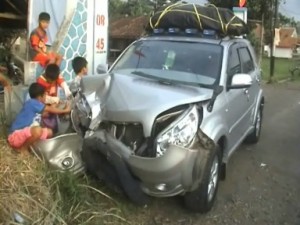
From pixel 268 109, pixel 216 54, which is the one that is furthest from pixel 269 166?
pixel 268 109

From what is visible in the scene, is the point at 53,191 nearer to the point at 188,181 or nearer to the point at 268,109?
the point at 188,181

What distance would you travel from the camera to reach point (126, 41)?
35344 mm

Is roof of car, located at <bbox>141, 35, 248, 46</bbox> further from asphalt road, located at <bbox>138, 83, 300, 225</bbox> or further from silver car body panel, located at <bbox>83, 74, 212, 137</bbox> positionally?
asphalt road, located at <bbox>138, 83, 300, 225</bbox>

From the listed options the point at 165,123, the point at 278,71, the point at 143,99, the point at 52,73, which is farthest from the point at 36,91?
the point at 278,71

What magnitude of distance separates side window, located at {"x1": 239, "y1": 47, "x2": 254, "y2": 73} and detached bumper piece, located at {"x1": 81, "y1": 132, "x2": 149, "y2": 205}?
9.24ft

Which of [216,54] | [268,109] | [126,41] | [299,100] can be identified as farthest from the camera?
[126,41]

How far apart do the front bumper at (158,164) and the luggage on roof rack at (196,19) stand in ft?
7.47

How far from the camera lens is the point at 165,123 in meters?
4.56

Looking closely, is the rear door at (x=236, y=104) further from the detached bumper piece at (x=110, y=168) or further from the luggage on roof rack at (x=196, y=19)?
the detached bumper piece at (x=110, y=168)

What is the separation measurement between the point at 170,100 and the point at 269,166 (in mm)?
2774

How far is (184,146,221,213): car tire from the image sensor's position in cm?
475

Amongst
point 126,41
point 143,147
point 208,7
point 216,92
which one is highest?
point 208,7

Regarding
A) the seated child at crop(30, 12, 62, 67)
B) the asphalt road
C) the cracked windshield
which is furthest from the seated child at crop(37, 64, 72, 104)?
the asphalt road

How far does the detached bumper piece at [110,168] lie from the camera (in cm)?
441
